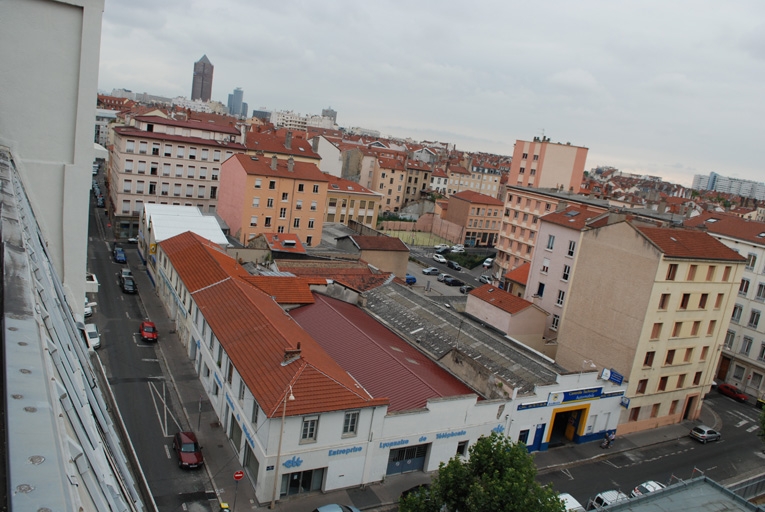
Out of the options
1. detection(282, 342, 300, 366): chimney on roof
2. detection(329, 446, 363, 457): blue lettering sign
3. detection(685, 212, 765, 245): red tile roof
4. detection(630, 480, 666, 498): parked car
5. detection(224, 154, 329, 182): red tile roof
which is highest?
detection(685, 212, 765, 245): red tile roof

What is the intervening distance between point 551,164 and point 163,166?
49.1 metres

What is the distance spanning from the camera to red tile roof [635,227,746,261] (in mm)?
32656

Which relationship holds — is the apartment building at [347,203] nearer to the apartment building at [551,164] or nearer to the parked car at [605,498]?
the apartment building at [551,164]

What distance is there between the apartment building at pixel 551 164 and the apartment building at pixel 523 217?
429 inches

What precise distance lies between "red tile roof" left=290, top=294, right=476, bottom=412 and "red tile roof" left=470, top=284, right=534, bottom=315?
1048cm

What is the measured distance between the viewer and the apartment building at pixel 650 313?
32.8 meters

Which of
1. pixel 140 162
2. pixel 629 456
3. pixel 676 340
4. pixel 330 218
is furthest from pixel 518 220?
pixel 140 162

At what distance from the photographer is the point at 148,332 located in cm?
3553

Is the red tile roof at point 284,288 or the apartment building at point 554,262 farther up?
the apartment building at point 554,262

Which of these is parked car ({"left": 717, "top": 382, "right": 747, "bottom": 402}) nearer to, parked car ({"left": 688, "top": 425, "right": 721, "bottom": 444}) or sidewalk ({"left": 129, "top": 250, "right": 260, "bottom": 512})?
parked car ({"left": 688, "top": 425, "right": 721, "bottom": 444})

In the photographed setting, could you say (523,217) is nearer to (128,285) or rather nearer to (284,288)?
(284,288)

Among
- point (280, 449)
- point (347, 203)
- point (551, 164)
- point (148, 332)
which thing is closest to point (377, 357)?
point (280, 449)

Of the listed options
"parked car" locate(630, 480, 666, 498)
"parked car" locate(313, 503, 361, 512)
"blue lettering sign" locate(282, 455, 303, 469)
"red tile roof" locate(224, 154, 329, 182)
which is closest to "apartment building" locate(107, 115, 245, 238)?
"red tile roof" locate(224, 154, 329, 182)

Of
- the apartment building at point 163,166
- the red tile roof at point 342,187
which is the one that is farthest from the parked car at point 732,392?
the apartment building at point 163,166
